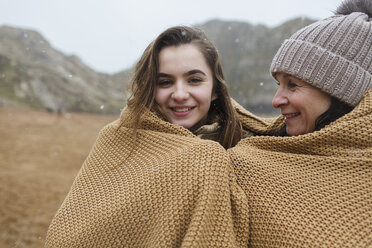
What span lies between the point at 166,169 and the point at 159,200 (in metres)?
0.14

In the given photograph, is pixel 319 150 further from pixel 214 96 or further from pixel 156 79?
pixel 156 79

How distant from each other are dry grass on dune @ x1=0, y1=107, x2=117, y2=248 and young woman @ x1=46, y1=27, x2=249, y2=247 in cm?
363

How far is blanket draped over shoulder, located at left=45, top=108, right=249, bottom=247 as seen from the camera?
130 centimetres

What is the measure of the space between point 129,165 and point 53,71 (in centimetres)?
3303

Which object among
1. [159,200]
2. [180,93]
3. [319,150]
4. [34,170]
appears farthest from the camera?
[34,170]

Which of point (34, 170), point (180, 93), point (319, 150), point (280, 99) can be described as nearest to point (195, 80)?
point (180, 93)

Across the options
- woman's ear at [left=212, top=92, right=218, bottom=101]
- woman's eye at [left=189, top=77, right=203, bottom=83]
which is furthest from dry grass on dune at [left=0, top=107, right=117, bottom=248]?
woman's eye at [left=189, top=77, right=203, bottom=83]

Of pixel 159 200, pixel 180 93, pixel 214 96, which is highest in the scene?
pixel 180 93

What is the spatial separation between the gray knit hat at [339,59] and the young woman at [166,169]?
1.88 ft

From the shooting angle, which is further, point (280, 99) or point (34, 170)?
point (34, 170)

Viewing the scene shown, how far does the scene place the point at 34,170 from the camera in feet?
28.7

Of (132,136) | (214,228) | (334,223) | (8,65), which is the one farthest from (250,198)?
(8,65)

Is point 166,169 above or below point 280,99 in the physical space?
below

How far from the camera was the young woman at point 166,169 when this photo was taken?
1317mm
